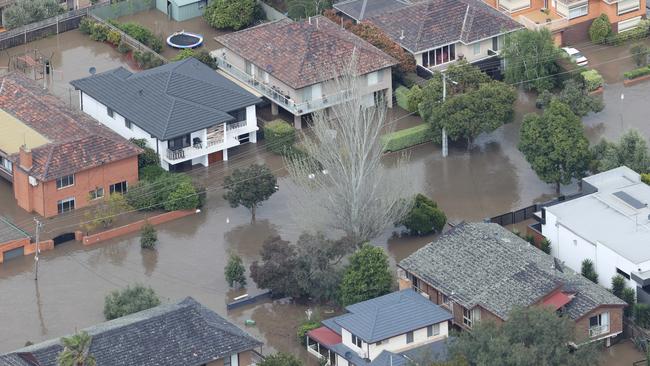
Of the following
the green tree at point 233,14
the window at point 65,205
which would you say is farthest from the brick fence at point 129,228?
the green tree at point 233,14

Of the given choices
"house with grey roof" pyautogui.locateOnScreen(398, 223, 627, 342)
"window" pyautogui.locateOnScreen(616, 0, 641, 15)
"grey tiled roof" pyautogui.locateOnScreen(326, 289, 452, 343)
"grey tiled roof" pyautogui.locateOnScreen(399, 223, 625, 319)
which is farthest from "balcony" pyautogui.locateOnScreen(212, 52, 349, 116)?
"grey tiled roof" pyautogui.locateOnScreen(326, 289, 452, 343)

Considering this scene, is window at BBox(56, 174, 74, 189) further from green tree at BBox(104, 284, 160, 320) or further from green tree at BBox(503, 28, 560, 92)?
green tree at BBox(503, 28, 560, 92)

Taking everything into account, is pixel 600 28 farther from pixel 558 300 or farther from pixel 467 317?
pixel 467 317

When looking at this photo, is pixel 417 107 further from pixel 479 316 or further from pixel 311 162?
pixel 479 316

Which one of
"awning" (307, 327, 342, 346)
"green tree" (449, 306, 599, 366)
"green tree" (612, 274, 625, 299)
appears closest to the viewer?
"green tree" (449, 306, 599, 366)

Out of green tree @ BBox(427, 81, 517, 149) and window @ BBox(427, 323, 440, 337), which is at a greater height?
green tree @ BBox(427, 81, 517, 149)

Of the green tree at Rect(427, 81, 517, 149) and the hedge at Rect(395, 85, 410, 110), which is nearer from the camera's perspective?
the green tree at Rect(427, 81, 517, 149)

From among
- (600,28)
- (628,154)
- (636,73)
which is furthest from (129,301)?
(600,28)

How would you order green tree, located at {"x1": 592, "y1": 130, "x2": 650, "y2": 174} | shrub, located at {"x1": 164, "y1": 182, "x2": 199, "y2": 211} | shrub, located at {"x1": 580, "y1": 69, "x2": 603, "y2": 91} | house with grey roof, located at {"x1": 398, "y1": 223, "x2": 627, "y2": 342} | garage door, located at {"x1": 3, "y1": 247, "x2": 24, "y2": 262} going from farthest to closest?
shrub, located at {"x1": 580, "y1": 69, "x2": 603, "y2": 91} → shrub, located at {"x1": 164, "y1": 182, "x2": 199, "y2": 211} → green tree, located at {"x1": 592, "y1": 130, "x2": 650, "y2": 174} → garage door, located at {"x1": 3, "y1": 247, "x2": 24, "y2": 262} → house with grey roof, located at {"x1": 398, "y1": 223, "x2": 627, "y2": 342}
